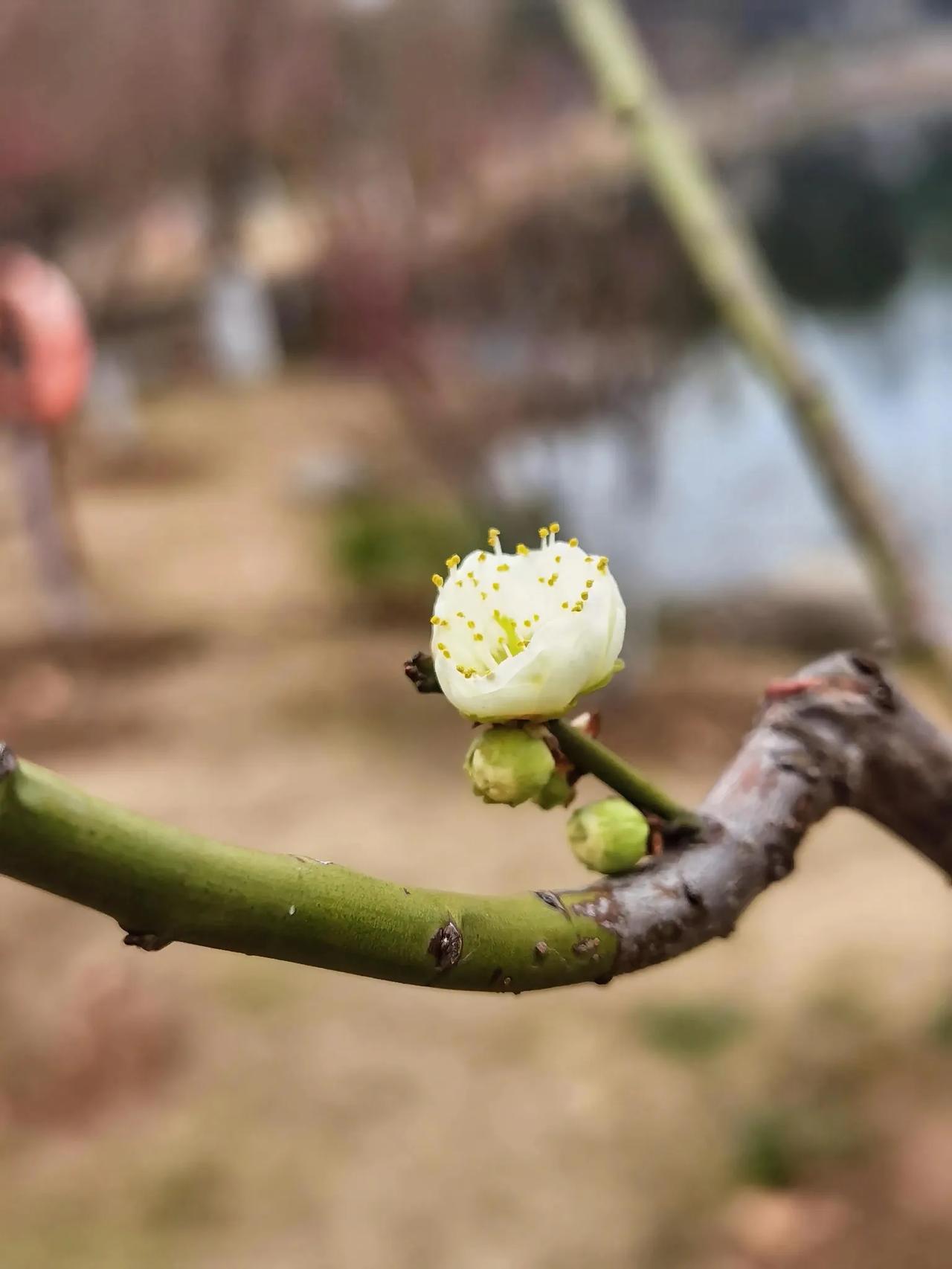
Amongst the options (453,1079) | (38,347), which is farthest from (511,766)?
(38,347)

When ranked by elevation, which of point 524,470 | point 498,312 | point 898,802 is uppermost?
point 498,312

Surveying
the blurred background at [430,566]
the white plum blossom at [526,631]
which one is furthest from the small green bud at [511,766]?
the blurred background at [430,566]

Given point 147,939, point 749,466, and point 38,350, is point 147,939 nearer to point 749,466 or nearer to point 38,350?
point 38,350

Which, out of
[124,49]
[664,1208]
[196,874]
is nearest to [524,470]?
[664,1208]

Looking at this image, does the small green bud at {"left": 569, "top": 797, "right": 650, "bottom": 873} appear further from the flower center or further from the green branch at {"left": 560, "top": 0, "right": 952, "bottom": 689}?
the green branch at {"left": 560, "top": 0, "right": 952, "bottom": 689}

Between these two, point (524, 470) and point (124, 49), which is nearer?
point (524, 470)

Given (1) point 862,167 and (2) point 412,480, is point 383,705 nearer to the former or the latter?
(2) point 412,480

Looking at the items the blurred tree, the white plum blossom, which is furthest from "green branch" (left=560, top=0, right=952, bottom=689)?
the blurred tree
